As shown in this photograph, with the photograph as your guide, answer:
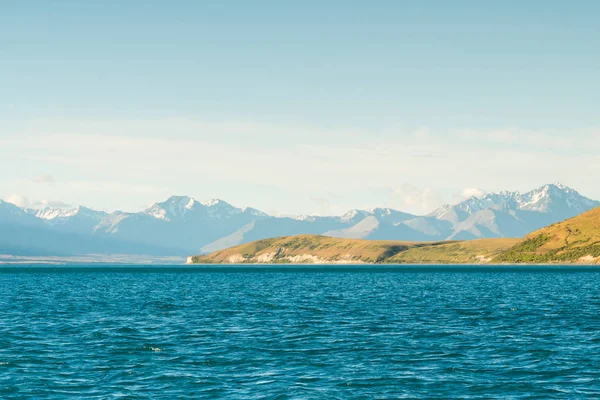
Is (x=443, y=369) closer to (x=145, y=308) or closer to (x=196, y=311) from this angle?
(x=196, y=311)

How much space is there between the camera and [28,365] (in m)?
57.7

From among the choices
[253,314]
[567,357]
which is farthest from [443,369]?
[253,314]

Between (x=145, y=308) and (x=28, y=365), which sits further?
(x=145, y=308)

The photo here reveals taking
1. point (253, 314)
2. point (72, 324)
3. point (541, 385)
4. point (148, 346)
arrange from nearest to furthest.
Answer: point (541, 385) < point (148, 346) < point (72, 324) < point (253, 314)

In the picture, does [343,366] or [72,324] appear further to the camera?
[72,324]

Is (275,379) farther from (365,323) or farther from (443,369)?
(365,323)

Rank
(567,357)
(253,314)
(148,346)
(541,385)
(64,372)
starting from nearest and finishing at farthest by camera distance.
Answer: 1. (541,385)
2. (64,372)
3. (567,357)
4. (148,346)
5. (253,314)

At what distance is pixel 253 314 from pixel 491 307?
37.4m

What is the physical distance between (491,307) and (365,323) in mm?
33238

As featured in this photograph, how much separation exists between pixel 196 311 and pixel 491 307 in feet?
146

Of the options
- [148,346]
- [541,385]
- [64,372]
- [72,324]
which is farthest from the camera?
[72,324]

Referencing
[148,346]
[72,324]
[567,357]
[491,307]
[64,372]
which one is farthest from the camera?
[491,307]

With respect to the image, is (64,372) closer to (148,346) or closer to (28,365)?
(28,365)

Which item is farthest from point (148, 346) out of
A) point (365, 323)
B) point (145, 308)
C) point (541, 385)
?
point (145, 308)
